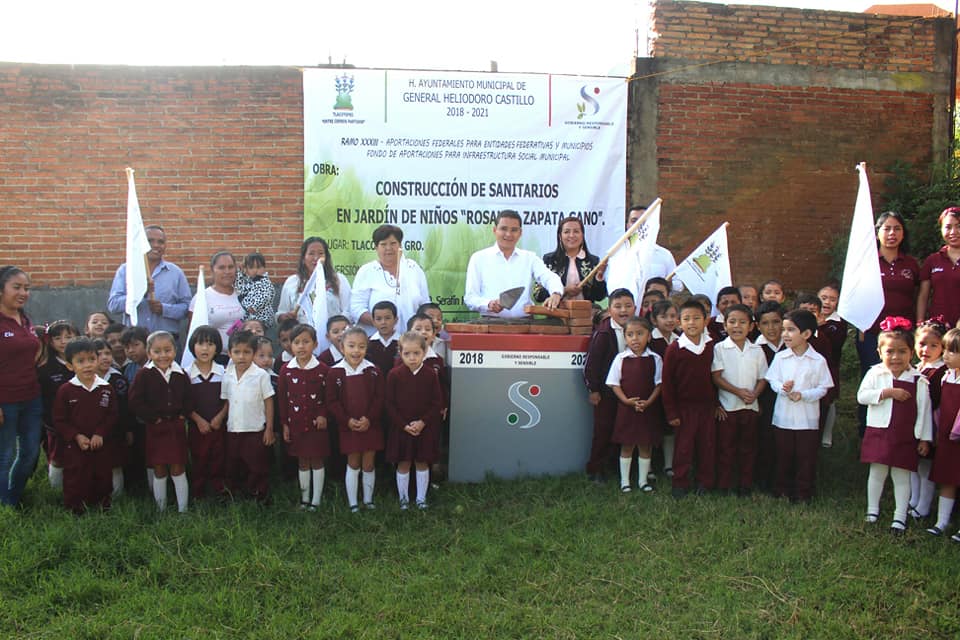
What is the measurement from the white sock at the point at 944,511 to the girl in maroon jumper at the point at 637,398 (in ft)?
5.66

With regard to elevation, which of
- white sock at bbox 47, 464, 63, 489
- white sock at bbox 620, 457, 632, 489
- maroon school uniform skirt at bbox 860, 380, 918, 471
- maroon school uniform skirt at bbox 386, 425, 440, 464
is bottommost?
white sock at bbox 47, 464, 63, 489

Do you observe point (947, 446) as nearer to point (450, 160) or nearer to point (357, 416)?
point (357, 416)

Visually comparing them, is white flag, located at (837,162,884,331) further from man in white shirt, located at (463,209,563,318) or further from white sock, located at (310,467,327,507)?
white sock, located at (310,467,327,507)

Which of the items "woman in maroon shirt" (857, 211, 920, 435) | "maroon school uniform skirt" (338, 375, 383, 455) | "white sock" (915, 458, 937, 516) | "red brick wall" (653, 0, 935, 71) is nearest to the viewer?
"white sock" (915, 458, 937, 516)

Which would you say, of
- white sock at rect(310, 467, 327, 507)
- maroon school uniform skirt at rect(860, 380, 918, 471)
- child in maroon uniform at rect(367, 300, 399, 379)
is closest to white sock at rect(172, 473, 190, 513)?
white sock at rect(310, 467, 327, 507)

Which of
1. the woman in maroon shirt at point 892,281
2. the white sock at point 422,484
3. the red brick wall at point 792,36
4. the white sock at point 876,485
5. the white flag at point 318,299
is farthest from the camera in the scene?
the red brick wall at point 792,36

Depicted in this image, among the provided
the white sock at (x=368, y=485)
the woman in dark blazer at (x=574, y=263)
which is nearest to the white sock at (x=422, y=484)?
the white sock at (x=368, y=485)

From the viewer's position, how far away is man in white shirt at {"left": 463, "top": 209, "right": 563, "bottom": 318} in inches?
246

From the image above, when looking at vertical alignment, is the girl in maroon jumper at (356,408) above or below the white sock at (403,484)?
above

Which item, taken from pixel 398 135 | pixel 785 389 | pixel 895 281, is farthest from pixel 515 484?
pixel 398 135

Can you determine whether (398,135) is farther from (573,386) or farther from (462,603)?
(462,603)

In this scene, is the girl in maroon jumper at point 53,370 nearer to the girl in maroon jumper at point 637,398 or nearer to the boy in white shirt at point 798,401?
the girl in maroon jumper at point 637,398

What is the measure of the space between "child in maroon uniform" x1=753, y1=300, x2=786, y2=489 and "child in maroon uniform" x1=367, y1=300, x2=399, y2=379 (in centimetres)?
263

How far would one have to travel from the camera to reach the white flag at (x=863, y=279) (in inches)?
212
